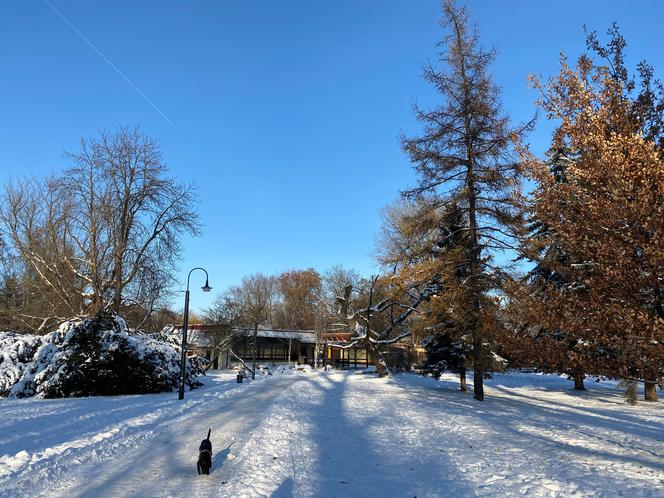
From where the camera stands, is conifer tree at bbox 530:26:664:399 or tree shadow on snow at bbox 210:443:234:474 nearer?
conifer tree at bbox 530:26:664:399

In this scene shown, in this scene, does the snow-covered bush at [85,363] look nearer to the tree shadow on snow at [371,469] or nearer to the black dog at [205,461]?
the tree shadow on snow at [371,469]

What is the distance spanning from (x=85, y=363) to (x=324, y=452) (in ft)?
47.1

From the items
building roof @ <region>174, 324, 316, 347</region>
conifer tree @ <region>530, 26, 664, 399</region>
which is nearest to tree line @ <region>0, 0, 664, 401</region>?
conifer tree @ <region>530, 26, 664, 399</region>

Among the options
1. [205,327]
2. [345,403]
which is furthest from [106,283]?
[205,327]

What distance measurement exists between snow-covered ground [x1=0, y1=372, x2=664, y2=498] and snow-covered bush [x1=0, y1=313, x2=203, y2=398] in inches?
155

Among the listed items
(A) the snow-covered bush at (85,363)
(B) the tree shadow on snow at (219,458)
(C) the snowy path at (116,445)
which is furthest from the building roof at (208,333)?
(B) the tree shadow on snow at (219,458)

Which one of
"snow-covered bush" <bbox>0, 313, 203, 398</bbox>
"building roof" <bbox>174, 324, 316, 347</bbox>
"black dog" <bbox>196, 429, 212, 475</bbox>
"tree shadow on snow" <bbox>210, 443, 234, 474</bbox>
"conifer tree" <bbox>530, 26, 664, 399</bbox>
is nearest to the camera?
"conifer tree" <bbox>530, 26, 664, 399</bbox>

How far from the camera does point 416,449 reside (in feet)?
29.1

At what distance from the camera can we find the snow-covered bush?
725 inches

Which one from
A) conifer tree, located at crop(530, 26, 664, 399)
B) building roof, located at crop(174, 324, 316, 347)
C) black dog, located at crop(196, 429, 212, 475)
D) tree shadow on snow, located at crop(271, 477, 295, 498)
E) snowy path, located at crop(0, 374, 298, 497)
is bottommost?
snowy path, located at crop(0, 374, 298, 497)

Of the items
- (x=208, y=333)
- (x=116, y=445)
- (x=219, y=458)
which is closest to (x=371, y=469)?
(x=219, y=458)

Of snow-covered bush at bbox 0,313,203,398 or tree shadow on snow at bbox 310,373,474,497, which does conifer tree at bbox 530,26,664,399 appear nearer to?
tree shadow on snow at bbox 310,373,474,497

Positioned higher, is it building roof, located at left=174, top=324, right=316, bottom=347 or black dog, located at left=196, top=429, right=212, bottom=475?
building roof, located at left=174, top=324, right=316, bottom=347

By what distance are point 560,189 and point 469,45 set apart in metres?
12.3
